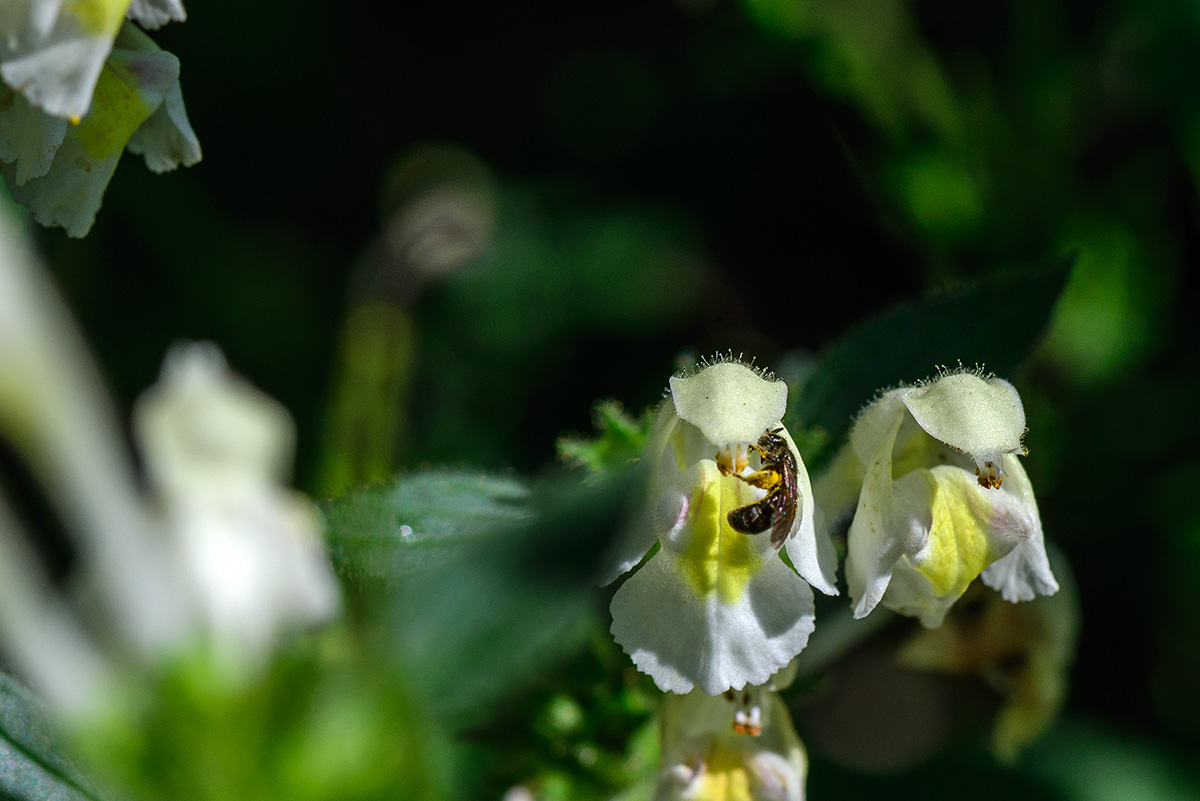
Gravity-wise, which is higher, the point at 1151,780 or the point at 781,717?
the point at 781,717

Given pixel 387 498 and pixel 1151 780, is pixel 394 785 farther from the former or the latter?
pixel 1151 780

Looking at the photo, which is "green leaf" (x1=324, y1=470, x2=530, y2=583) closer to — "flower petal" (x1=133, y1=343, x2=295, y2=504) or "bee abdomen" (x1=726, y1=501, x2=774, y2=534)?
"bee abdomen" (x1=726, y1=501, x2=774, y2=534)

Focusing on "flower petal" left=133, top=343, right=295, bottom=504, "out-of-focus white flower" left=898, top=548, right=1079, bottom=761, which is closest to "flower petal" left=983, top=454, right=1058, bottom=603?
"out-of-focus white flower" left=898, top=548, right=1079, bottom=761

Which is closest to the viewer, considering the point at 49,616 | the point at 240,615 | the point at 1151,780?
the point at 49,616

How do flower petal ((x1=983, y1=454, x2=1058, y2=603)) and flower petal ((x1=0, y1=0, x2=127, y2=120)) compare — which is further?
flower petal ((x1=983, y1=454, x2=1058, y2=603))

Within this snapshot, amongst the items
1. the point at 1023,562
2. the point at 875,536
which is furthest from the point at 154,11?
the point at 1023,562

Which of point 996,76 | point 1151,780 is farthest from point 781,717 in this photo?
point 996,76
